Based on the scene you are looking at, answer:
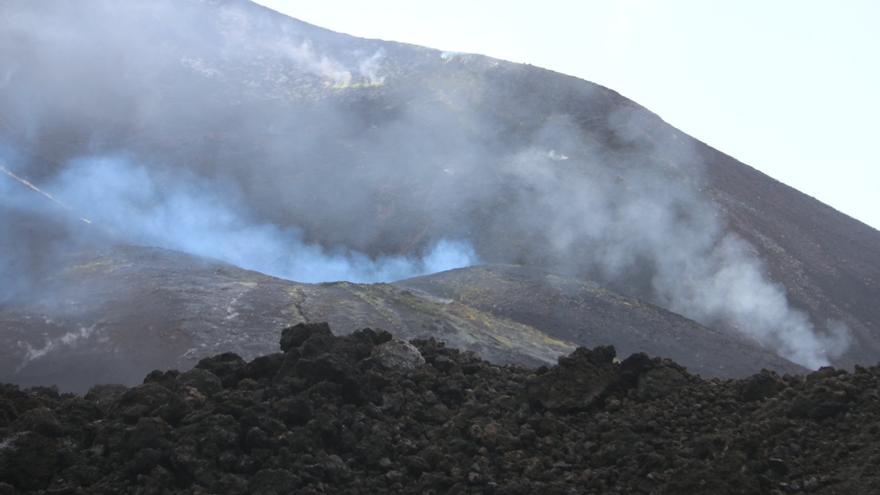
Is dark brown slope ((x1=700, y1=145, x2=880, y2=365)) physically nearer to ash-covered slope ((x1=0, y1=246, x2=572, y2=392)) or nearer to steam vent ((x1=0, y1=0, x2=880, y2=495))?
steam vent ((x1=0, y1=0, x2=880, y2=495))

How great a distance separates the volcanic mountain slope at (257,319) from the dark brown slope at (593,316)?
0.08m

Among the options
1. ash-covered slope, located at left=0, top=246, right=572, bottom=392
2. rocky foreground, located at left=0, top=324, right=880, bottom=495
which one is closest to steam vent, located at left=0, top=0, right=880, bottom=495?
rocky foreground, located at left=0, top=324, right=880, bottom=495

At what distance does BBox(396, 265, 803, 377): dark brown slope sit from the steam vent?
0.58ft

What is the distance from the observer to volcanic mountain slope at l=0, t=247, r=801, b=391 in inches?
1112

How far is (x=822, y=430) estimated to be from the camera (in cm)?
1017

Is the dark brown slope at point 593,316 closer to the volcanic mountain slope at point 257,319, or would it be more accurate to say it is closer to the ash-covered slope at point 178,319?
the volcanic mountain slope at point 257,319

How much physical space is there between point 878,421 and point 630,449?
2.24m

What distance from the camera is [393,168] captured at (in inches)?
2313

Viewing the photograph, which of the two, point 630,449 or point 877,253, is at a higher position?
point 877,253

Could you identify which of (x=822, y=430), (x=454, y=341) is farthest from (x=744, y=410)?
(x=454, y=341)

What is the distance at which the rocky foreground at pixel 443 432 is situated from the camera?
388 inches

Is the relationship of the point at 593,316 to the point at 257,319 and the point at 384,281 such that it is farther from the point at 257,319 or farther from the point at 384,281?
the point at 384,281

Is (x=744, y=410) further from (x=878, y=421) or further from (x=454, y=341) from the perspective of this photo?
(x=454, y=341)

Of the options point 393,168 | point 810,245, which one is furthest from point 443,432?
point 393,168
